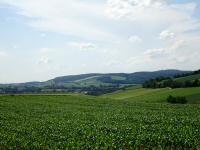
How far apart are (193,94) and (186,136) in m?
67.8

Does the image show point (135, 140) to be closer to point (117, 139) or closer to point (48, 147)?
point (117, 139)

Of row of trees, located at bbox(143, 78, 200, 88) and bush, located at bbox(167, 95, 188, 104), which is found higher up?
row of trees, located at bbox(143, 78, 200, 88)

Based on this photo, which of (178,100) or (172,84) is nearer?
(178,100)

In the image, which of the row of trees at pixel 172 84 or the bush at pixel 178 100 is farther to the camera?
the row of trees at pixel 172 84

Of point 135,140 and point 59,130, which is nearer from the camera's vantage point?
point 135,140

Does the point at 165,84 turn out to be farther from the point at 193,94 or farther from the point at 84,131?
the point at 84,131

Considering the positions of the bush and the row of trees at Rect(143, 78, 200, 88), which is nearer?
the bush

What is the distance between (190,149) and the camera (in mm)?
23922

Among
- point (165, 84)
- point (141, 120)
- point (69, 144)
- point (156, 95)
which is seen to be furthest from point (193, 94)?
point (69, 144)

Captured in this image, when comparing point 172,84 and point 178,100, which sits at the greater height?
point 172,84

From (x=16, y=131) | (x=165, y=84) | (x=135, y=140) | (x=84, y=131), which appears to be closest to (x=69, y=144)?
(x=135, y=140)

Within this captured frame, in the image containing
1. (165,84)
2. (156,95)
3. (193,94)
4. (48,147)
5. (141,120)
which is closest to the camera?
(48,147)

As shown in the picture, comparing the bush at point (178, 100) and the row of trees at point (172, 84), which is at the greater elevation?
the row of trees at point (172, 84)

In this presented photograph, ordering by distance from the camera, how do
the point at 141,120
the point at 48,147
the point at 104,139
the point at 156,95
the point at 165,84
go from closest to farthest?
the point at 48,147, the point at 104,139, the point at 141,120, the point at 156,95, the point at 165,84
